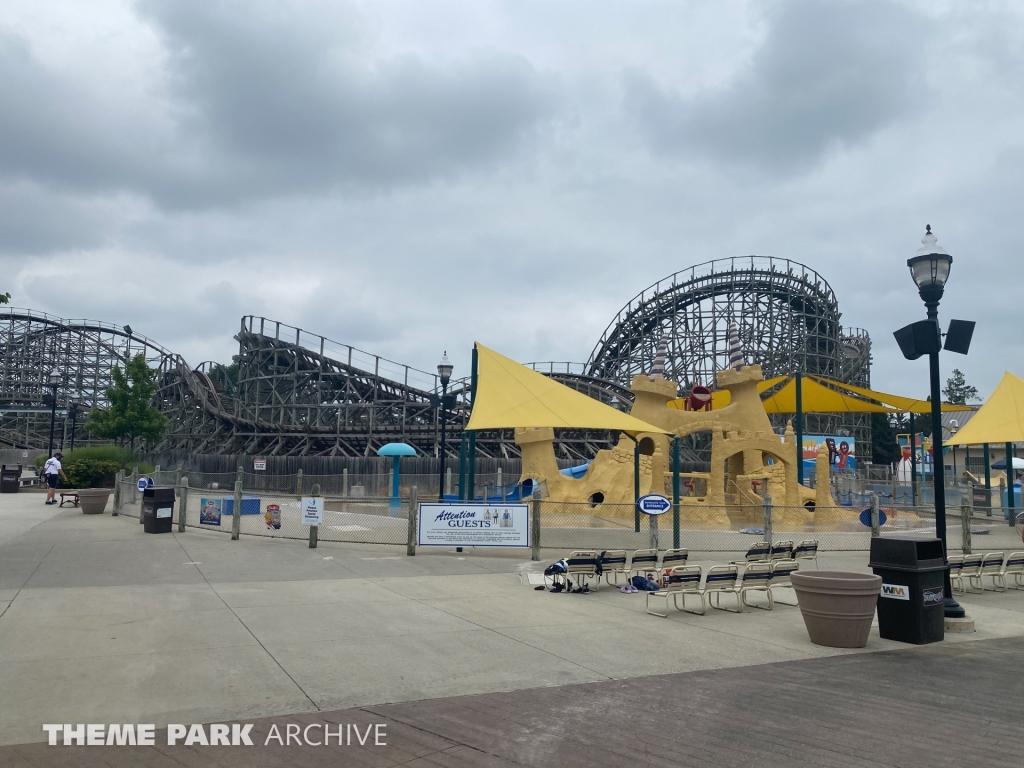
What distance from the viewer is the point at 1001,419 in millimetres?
23484

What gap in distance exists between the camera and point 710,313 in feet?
151

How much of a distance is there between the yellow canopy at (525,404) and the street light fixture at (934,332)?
7.15 meters

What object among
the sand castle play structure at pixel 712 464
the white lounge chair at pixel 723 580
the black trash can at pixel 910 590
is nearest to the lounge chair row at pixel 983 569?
the black trash can at pixel 910 590

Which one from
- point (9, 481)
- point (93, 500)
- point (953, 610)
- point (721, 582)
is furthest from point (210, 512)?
point (9, 481)

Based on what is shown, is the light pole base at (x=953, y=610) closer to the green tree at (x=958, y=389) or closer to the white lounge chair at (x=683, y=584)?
the white lounge chair at (x=683, y=584)

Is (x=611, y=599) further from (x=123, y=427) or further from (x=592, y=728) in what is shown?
(x=123, y=427)

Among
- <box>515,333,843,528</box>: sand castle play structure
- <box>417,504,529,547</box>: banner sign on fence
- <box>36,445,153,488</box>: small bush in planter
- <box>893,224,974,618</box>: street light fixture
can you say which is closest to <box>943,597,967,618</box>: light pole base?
<box>893,224,974,618</box>: street light fixture

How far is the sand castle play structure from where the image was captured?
2212 centimetres

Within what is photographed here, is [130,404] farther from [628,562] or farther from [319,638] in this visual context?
[319,638]

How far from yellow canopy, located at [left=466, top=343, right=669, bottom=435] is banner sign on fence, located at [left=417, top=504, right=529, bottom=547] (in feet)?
7.50

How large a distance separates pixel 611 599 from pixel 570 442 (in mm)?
30481

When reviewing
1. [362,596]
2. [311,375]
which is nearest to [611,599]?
[362,596]

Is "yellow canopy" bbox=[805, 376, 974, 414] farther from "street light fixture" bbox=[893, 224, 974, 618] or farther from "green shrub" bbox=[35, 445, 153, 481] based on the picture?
"green shrub" bbox=[35, 445, 153, 481]

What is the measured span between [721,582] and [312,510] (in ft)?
25.5
